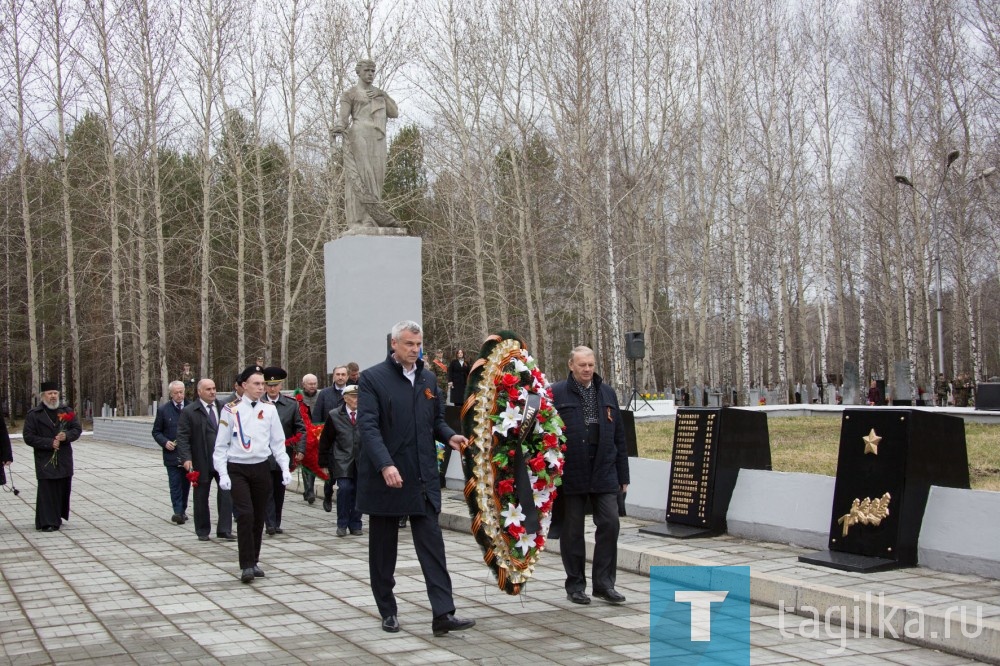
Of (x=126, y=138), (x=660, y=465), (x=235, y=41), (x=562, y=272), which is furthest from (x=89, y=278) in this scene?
(x=660, y=465)

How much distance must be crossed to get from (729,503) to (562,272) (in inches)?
1355

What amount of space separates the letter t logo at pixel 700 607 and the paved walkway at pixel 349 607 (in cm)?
29

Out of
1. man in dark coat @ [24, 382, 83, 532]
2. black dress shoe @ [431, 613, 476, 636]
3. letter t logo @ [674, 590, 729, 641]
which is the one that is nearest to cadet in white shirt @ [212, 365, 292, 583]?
black dress shoe @ [431, 613, 476, 636]

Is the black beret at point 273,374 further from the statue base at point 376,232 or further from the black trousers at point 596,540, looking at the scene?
the statue base at point 376,232

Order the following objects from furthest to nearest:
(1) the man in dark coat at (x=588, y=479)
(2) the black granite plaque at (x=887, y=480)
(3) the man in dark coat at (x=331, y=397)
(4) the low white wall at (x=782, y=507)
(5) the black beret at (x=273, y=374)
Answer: (3) the man in dark coat at (x=331, y=397) < (5) the black beret at (x=273, y=374) < (4) the low white wall at (x=782, y=507) < (2) the black granite plaque at (x=887, y=480) < (1) the man in dark coat at (x=588, y=479)

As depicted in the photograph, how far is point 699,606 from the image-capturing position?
288 inches

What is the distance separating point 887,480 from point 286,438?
22.8 ft

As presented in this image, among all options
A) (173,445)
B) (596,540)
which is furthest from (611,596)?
(173,445)

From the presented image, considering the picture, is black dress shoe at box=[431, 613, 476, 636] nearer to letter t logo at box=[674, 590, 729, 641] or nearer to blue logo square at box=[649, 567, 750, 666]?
blue logo square at box=[649, 567, 750, 666]

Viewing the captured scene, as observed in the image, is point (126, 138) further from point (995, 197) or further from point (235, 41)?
point (995, 197)

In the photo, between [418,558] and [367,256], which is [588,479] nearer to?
[418,558]

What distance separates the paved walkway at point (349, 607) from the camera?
19.8 ft

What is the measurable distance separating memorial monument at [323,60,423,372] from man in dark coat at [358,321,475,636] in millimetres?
10052
